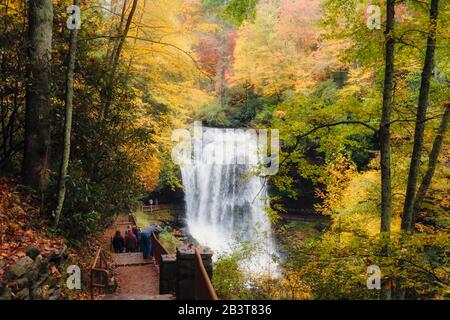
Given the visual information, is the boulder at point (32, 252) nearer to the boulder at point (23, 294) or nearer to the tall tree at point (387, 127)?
the boulder at point (23, 294)

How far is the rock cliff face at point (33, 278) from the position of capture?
4.44 metres

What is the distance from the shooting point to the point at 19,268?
15.4 feet

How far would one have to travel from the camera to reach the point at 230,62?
34.5m

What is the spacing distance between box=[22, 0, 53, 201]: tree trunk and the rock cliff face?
2.14 metres

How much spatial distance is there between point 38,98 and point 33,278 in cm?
384

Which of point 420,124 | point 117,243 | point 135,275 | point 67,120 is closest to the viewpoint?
point 67,120

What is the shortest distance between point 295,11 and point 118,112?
22.8 meters

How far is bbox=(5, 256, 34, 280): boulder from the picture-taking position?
4523mm

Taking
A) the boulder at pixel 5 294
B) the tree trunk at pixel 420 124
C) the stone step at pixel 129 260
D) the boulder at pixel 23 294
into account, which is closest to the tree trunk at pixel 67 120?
the boulder at pixel 23 294

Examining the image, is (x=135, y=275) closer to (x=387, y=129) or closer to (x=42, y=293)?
(x=42, y=293)

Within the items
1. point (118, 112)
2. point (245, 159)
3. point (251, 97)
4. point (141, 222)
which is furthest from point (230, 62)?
point (118, 112)

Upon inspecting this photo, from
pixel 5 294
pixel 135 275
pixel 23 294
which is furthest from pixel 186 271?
pixel 135 275

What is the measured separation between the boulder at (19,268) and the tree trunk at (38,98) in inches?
105
